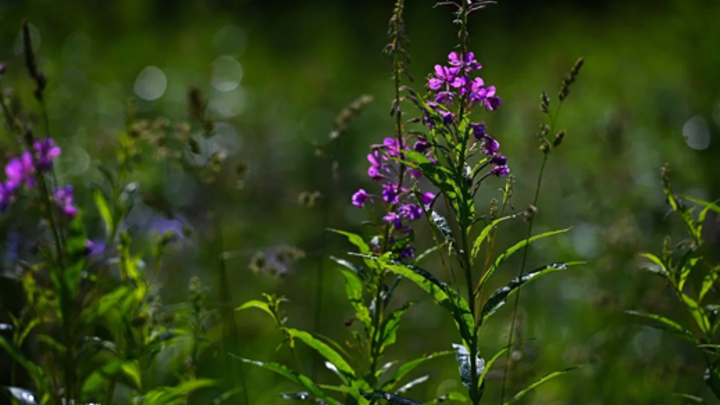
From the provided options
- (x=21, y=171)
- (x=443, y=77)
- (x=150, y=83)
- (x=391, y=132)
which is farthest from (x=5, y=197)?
(x=150, y=83)

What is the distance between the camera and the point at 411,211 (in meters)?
1.23

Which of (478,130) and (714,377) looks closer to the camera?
(478,130)

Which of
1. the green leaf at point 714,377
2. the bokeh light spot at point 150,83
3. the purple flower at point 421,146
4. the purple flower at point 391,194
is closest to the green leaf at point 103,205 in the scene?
the purple flower at point 391,194

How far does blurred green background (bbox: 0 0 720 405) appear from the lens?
2516 millimetres

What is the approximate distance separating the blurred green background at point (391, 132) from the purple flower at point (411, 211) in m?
0.26

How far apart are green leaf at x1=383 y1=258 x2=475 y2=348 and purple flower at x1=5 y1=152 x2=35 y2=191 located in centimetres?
97

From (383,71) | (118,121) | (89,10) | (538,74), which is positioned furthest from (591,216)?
(89,10)

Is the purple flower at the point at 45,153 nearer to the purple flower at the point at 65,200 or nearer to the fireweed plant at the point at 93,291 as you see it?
the fireweed plant at the point at 93,291

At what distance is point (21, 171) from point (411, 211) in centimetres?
97

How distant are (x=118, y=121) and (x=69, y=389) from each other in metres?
3.90

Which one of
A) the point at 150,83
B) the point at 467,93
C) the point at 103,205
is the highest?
the point at 150,83

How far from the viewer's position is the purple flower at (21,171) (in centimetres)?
170

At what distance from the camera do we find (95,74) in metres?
5.80

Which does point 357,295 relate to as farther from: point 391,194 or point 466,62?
point 466,62
